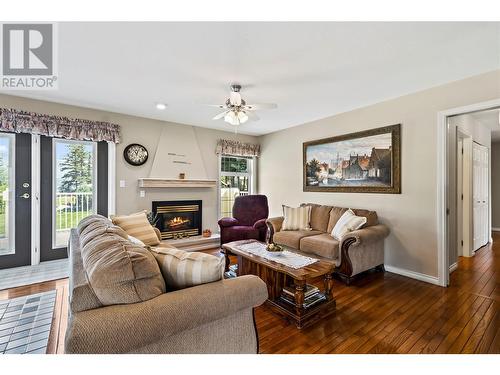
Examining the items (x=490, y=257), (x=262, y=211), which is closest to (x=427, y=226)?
(x=490, y=257)

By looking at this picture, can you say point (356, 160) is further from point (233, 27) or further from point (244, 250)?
point (233, 27)

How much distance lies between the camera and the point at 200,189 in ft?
16.4

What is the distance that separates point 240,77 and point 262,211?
9.03 feet

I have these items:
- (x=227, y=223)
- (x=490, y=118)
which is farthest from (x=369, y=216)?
(x=490, y=118)

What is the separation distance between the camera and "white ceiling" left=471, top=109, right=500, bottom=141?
3.64m

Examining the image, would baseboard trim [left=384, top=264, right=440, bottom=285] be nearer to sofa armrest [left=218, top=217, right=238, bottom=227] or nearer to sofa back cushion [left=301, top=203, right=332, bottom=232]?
sofa back cushion [left=301, top=203, right=332, bottom=232]

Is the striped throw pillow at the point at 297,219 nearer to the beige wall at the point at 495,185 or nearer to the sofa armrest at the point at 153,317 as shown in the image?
the sofa armrest at the point at 153,317

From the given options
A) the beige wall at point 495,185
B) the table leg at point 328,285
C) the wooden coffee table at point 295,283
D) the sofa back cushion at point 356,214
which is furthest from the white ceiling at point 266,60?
the beige wall at point 495,185

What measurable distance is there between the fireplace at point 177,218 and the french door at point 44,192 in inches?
35.7

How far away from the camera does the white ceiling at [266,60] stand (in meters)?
1.88

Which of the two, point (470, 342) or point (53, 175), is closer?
point (470, 342)

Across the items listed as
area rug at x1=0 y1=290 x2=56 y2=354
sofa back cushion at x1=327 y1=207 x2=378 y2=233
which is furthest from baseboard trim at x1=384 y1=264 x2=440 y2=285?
area rug at x1=0 y1=290 x2=56 y2=354

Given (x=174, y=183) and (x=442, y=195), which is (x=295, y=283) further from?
(x=174, y=183)

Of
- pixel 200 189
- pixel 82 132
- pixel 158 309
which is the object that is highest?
pixel 82 132
